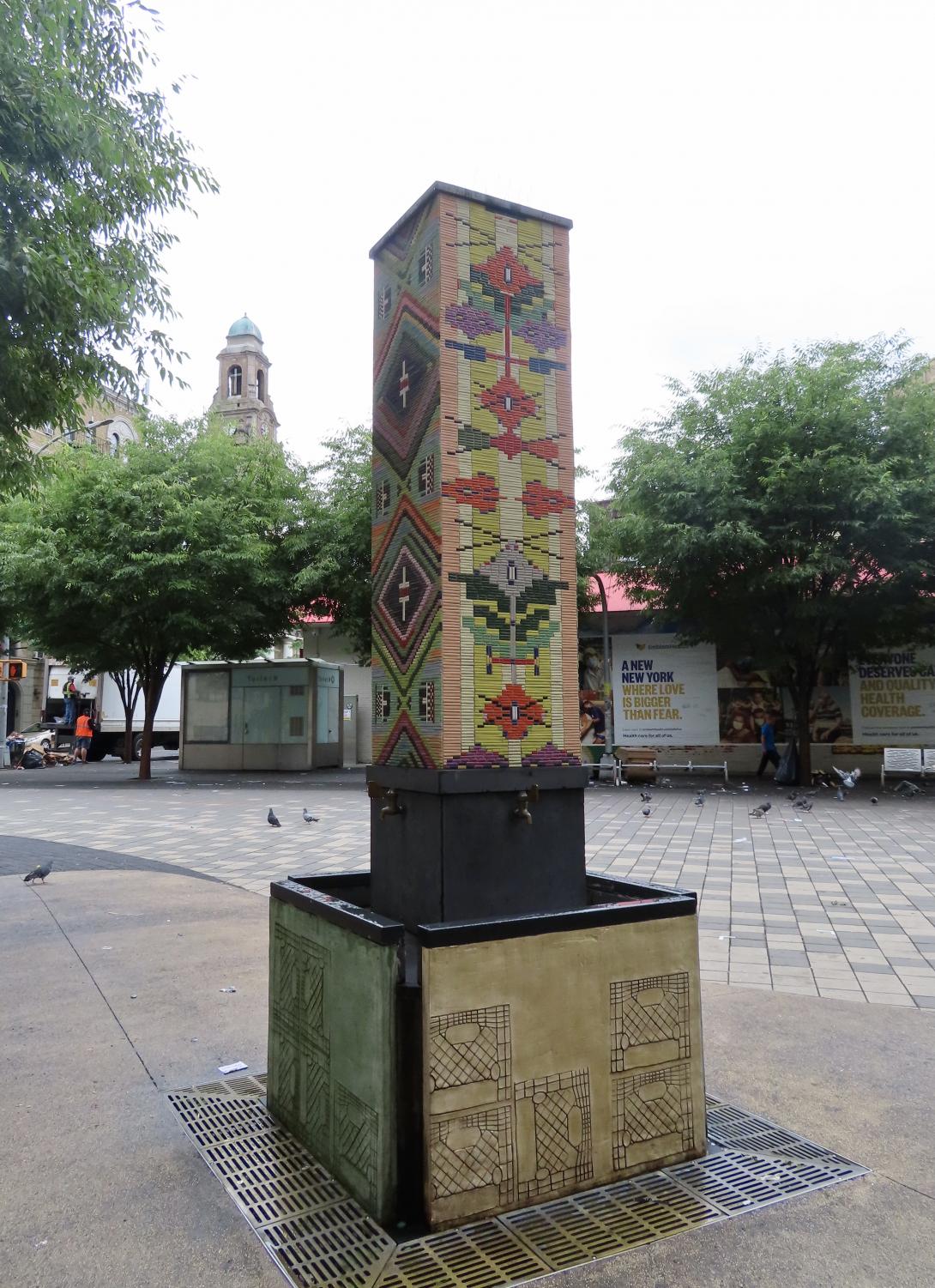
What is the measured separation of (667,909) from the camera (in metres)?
3.12

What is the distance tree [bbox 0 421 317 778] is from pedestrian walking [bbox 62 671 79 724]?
55.3ft

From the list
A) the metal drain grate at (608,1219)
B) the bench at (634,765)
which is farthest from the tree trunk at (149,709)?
the metal drain grate at (608,1219)

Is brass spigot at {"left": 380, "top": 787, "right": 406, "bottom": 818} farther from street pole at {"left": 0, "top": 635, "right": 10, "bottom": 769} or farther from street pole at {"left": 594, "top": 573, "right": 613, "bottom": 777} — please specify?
street pole at {"left": 0, "top": 635, "right": 10, "bottom": 769}

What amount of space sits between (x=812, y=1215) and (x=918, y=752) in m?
18.2

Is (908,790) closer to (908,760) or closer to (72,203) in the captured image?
(908,760)

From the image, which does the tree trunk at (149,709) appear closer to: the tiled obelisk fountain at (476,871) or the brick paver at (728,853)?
the brick paver at (728,853)

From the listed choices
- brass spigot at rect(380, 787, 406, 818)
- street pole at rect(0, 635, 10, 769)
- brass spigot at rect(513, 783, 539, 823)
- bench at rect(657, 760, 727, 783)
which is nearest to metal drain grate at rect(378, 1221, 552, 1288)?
brass spigot at rect(513, 783, 539, 823)

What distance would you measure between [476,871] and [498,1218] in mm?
1018

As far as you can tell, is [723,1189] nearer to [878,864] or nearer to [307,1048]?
[307,1048]

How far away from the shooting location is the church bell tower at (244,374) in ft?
249

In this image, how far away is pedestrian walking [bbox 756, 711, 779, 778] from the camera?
2147 cm

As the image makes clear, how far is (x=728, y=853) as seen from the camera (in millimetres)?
10469

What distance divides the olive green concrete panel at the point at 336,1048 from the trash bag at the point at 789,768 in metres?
17.8

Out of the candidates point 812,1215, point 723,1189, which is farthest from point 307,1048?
point 812,1215
